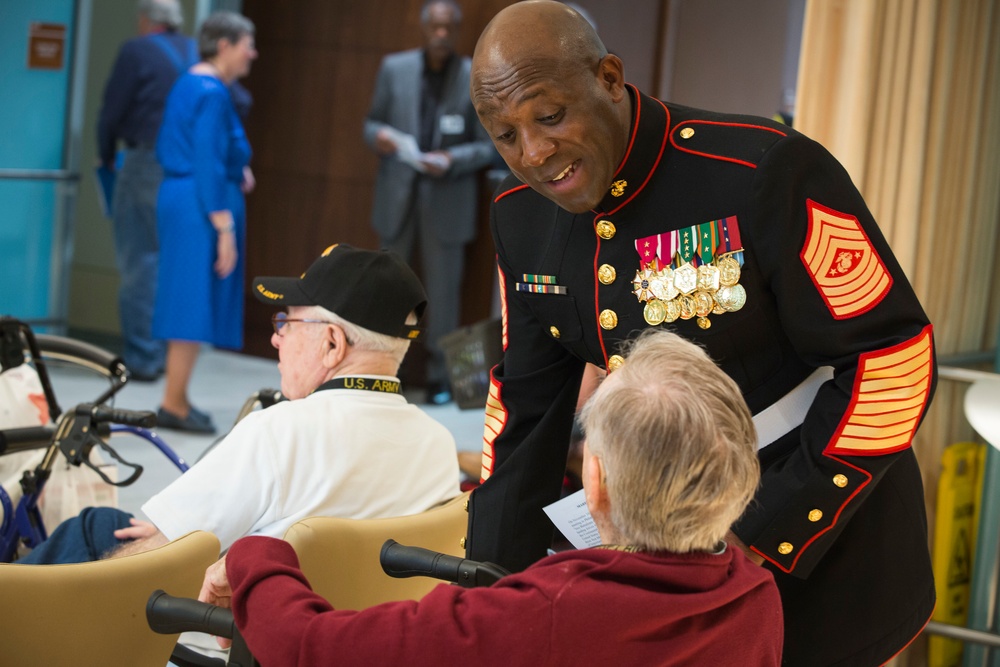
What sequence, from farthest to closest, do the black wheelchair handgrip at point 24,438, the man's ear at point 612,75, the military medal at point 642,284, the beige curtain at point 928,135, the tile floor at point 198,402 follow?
the tile floor at point 198,402 < the beige curtain at point 928,135 < the black wheelchair handgrip at point 24,438 < the military medal at point 642,284 < the man's ear at point 612,75

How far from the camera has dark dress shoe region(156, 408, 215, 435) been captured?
5449 millimetres

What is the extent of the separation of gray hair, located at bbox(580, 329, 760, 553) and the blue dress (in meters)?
4.43

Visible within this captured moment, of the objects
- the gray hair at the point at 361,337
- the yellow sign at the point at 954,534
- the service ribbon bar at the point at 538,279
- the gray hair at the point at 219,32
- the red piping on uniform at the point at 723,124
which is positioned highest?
the gray hair at the point at 219,32

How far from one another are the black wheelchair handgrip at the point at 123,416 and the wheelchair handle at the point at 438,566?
4.43ft

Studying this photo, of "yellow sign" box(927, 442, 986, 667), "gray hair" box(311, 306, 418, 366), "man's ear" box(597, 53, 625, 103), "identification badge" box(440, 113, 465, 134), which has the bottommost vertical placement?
"yellow sign" box(927, 442, 986, 667)

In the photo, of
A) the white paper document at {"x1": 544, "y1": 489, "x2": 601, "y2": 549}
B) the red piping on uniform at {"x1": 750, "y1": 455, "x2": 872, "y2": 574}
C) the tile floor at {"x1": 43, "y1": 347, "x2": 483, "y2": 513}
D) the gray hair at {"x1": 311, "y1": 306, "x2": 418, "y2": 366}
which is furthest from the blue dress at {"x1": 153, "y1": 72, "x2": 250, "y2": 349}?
the red piping on uniform at {"x1": 750, "y1": 455, "x2": 872, "y2": 574}

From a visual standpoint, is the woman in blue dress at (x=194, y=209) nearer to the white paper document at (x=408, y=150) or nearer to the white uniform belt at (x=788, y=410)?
the white paper document at (x=408, y=150)

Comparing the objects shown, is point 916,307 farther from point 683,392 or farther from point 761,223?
point 683,392

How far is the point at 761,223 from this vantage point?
5.05ft

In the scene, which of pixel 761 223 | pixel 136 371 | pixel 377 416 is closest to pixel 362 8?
pixel 136 371

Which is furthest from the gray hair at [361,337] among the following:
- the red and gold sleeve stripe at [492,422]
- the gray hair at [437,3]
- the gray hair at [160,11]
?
the gray hair at [160,11]

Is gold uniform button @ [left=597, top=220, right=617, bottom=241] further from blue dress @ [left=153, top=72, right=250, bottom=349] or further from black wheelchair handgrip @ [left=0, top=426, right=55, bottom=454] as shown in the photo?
blue dress @ [left=153, top=72, right=250, bottom=349]

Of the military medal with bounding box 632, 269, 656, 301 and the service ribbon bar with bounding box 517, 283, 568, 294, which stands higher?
the military medal with bounding box 632, 269, 656, 301

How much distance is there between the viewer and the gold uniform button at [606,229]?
1.69 meters
